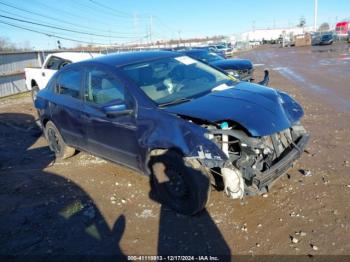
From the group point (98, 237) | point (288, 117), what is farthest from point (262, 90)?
point (98, 237)

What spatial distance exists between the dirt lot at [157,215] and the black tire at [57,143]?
0.27 meters

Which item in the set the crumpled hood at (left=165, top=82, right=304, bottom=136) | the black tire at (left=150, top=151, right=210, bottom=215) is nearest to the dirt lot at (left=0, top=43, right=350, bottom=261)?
the black tire at (left=150, top=151, right=210, bottom=215)

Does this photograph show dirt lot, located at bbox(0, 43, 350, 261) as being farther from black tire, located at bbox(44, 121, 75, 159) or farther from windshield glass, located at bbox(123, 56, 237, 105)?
windshield glass, located at bbox(123, 56, 237, 105)

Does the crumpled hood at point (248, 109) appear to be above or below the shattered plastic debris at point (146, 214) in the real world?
above

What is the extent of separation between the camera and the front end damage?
3.71 m

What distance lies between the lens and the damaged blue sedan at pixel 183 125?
12.3 feet

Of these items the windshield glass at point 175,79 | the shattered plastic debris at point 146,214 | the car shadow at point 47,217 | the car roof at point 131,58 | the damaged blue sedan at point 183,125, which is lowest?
the car shadow at point 47,217

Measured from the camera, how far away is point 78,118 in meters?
5.32

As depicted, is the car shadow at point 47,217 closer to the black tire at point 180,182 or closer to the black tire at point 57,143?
the black tire at point 57,143

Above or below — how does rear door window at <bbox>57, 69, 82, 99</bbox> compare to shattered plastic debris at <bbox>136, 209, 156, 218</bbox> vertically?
above

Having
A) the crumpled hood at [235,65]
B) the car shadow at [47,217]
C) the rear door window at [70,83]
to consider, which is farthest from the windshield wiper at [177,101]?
the crumpled hood at [235,65]

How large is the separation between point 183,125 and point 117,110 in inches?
34.4

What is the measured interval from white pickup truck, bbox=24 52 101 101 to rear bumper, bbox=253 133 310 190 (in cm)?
797

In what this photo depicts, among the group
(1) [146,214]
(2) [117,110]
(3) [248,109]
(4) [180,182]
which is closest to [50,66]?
(2) [117,110]
